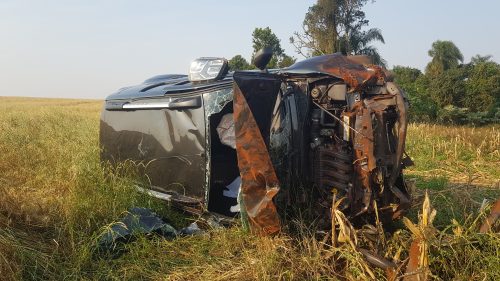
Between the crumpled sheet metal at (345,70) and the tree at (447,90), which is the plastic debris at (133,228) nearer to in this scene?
the crumpled sheet metal at (345,70)

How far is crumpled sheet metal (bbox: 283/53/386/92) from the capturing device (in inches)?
131

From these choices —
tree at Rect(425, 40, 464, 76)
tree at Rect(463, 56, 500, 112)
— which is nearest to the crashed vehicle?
tree at Rect(463, 56, 500, 112)

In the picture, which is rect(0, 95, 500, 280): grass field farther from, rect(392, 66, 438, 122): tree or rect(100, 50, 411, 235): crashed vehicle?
rect(392, 66, 438, 122): tree

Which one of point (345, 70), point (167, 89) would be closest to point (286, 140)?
point (345, 70)

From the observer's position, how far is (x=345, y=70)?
339 centimetres

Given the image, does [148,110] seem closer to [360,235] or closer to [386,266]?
[360,235]

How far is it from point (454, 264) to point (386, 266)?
44cm

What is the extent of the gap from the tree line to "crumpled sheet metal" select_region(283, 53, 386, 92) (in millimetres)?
18329

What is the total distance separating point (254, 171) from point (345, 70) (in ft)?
3.76

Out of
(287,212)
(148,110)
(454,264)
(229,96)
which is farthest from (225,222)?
(454,264)

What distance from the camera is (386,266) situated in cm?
275

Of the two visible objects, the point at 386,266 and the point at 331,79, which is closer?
the point at 386,266

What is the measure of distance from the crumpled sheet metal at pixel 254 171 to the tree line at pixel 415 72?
19.1 metres

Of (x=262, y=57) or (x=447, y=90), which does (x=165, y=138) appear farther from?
(x=447, y=90)
